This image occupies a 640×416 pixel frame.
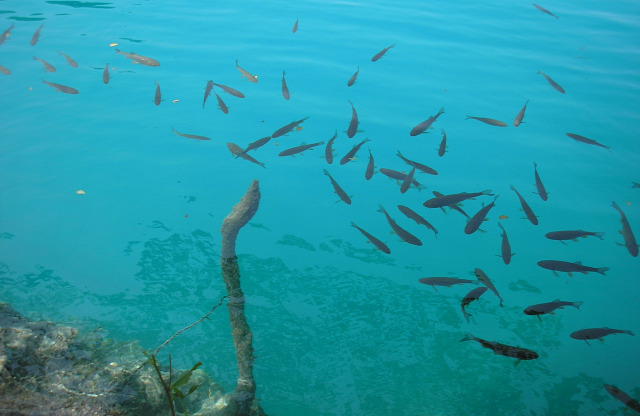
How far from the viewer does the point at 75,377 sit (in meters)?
3.23

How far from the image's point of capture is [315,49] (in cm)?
941

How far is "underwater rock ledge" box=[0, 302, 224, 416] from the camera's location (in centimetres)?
289

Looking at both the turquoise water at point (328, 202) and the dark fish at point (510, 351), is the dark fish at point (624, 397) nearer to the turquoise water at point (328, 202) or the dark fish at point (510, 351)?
the turquoise water at point (328, 202)

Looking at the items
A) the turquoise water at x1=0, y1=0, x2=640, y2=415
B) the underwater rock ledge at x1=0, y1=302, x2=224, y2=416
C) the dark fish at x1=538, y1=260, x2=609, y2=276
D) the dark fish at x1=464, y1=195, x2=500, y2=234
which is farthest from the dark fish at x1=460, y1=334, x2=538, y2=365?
the underwater rock ledge at x1=0, y1=302, x2=224, y2=416

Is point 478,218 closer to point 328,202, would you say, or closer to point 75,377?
point 328,202

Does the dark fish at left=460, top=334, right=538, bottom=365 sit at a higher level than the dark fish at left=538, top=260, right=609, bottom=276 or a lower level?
lower

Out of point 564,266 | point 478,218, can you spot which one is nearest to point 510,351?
point 564,266

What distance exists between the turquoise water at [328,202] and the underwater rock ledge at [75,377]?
10.1 inches

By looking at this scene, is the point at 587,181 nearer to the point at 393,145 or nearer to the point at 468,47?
the point at 393,145

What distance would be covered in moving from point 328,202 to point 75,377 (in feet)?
11.1

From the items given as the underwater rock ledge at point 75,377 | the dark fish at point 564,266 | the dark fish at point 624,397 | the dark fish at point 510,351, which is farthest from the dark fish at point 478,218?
the underwater rock ledge at point 75,377

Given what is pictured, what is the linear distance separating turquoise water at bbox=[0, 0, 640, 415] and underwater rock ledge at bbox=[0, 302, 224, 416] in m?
0.26

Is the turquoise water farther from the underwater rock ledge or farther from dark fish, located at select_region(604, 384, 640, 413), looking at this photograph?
dark fish, located at select_region(604, 384, 640, 413)

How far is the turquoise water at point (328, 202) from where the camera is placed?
404 centimetres
